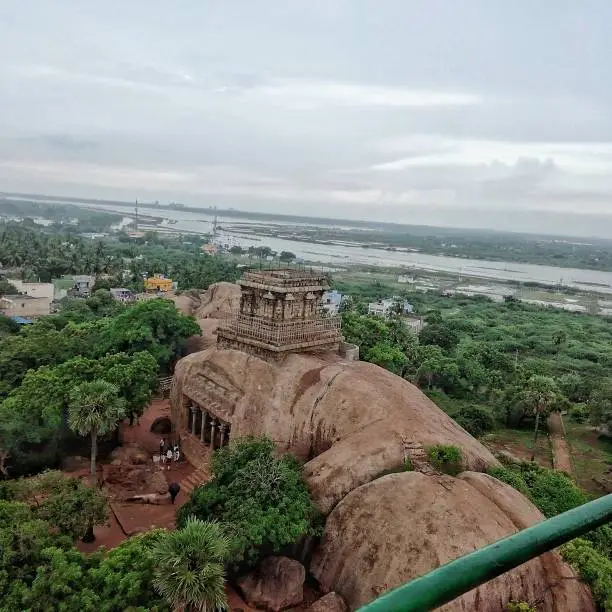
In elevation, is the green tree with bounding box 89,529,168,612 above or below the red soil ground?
above

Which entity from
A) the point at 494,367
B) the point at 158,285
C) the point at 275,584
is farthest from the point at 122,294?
the point at 275,584

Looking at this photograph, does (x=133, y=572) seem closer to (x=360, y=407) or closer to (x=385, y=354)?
(x=360, y=407)

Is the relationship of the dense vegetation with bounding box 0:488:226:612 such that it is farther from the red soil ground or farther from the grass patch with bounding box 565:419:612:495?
the grass patch with bounding box 565:419:612:495

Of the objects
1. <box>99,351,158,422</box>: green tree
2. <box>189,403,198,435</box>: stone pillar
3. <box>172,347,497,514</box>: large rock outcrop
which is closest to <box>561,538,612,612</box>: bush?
<box>172,347,497,514</box>: large rock outcrop

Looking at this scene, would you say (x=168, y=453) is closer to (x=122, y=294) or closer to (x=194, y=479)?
(x=194, y=479)

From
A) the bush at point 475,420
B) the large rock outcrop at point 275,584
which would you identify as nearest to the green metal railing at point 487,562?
the large rock outcrop at point 275,584

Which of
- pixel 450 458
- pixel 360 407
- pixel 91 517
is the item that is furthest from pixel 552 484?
pixel 91 517
